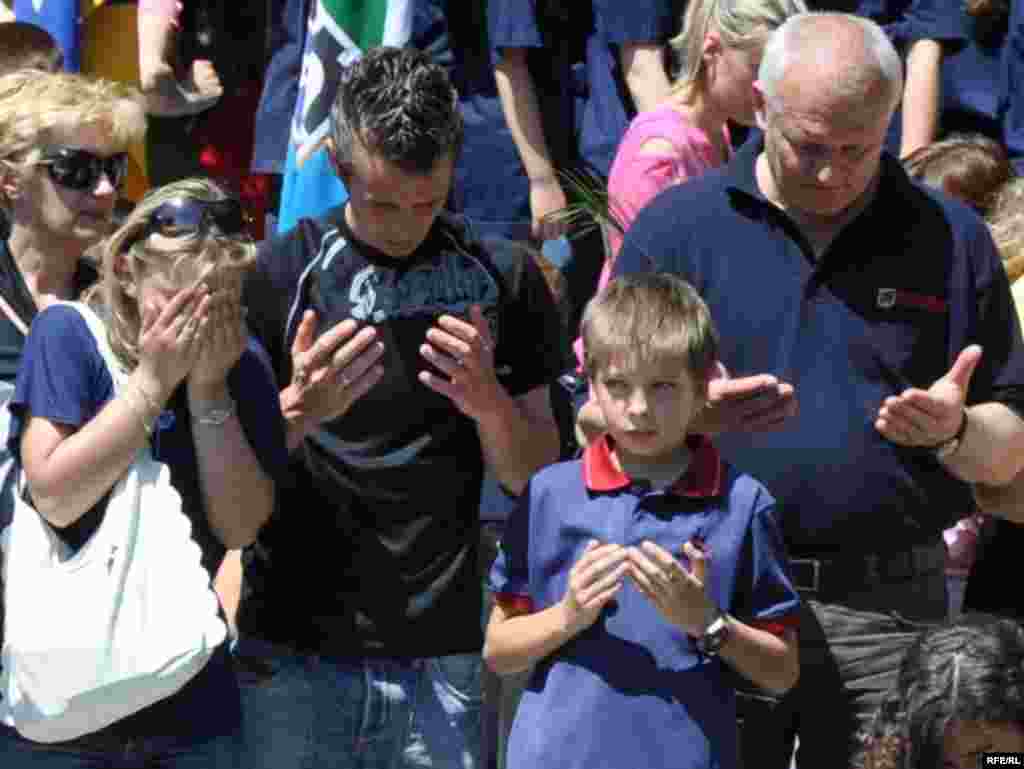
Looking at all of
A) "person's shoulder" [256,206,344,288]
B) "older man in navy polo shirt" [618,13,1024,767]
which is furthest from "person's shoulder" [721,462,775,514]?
"person's shoulder" [256,206,344,288]

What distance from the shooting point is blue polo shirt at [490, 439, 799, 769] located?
4.05m

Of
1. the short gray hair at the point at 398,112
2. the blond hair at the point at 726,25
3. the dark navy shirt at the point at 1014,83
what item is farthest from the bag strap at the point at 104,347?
Answer: the dark navy shirt at the point at 1014,83

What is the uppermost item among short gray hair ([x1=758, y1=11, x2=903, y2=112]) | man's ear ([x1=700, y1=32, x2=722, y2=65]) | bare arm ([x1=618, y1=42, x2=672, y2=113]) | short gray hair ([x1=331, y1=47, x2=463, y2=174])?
short gray hair ([x1=758, y1=11, x2=903, y2=112])

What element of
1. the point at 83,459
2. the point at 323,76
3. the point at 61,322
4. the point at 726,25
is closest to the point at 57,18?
the point at 323,76

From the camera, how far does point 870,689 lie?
455cm

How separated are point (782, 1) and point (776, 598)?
71.5 inches

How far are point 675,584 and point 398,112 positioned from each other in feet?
3.74

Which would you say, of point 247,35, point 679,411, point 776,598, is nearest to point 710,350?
point 679,411

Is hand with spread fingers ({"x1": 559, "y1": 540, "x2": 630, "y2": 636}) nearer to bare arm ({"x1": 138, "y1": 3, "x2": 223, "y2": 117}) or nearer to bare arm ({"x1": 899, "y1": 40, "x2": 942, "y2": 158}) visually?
bare arm ({"x1": 899, "y1": 40, "x2": 942, "y2": 158})

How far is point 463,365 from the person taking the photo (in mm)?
4336

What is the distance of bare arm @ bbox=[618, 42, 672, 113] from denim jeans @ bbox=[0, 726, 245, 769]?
2.64 meters

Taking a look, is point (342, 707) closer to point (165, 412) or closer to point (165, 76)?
point (165, 412)

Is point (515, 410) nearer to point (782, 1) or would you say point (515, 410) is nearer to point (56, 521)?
point (56, 521)

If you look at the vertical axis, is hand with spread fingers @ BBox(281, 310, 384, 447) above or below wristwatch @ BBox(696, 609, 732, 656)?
above
